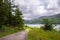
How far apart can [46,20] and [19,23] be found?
1360 cm

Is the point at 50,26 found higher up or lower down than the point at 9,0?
lower down

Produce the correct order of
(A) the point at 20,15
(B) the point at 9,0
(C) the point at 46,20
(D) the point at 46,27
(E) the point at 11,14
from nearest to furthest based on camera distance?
1. (B) the point at 9,0
2. (E) the point at 11,14
3. (A) the point at 20,15
4. (D) the point at 46,27
5. (C) the point at 46,20

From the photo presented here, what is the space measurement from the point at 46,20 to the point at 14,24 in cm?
1556

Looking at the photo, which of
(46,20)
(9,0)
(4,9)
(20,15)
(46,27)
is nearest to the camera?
(4,9)

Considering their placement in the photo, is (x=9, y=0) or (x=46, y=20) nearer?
(x=9, y=0)

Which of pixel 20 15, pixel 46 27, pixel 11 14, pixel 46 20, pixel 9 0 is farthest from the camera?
pixel 46 20

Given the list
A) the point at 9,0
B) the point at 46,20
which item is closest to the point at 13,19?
the point at 9,0

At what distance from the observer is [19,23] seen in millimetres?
46781

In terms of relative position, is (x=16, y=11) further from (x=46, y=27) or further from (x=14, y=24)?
(x=46, y=27)

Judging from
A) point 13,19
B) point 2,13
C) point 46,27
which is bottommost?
point 46,27

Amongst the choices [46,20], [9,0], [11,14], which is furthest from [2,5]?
[46,20]

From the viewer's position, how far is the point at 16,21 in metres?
46.2

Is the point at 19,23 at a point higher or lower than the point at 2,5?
lower

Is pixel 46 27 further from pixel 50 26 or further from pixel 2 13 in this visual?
pixel 2 13
